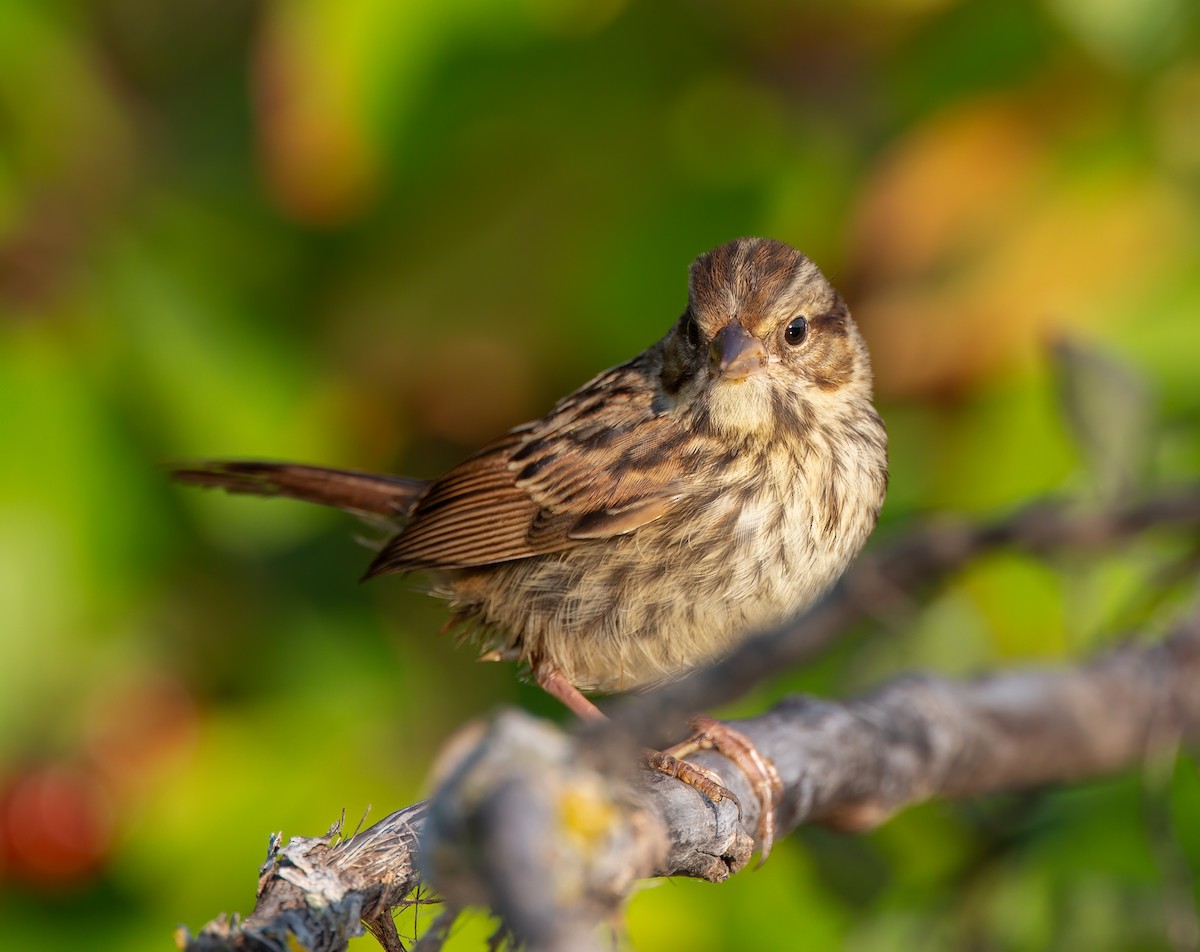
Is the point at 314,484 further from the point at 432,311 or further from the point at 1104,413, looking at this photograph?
the point at 1104,413

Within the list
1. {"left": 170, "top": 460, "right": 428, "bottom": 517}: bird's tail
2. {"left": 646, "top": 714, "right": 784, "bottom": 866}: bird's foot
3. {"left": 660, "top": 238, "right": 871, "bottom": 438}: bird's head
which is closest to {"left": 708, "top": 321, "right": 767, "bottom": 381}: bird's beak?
{"left": 660, "top": 238, "right": 871, "bottom": 438}: bird's head

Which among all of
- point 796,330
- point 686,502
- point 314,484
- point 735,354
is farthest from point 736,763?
point 314,484

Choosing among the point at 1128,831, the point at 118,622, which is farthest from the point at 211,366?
the point at 1128,831

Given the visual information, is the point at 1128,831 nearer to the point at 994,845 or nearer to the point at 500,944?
the point at 994,845

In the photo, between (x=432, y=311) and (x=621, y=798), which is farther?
(x=432, y=311)

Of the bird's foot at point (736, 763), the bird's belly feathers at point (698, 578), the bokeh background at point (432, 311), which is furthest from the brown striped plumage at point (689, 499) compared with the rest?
the bokeh background at point (432, 311)

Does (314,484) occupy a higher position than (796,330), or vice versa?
(314,484)
